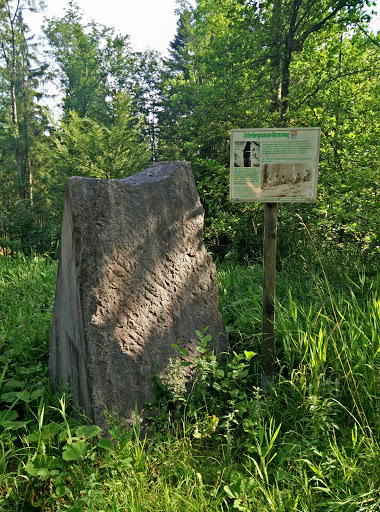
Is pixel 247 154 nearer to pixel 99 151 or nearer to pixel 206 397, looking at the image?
pixel 206 397

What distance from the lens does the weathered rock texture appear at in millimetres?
2113

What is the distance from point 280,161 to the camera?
2.52 m

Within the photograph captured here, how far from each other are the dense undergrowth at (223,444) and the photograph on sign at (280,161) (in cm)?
97

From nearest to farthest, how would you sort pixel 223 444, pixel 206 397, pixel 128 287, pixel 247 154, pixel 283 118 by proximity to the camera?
pixel 223 444, pixel 128 287, pixel 206 397, pixel 247 154, pixel 283 118

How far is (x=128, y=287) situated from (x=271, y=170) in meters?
1.28

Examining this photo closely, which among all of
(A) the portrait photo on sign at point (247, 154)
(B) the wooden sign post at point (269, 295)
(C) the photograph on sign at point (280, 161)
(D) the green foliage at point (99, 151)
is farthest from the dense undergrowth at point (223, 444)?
(D) the green foliage at point (99, 151)

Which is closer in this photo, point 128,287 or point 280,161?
point 128,287

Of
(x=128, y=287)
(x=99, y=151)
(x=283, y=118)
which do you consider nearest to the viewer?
(x=128, y=287)

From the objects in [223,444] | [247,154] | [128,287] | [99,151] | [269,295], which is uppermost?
[99,151]

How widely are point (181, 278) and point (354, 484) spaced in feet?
5.02

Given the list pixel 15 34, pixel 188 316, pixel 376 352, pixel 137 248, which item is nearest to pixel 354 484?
pixel 376 352

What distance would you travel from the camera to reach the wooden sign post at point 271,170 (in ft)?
8.22

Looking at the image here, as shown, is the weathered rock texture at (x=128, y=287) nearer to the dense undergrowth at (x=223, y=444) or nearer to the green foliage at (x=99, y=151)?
A: the dense undergrowth at (x=223, y=444)

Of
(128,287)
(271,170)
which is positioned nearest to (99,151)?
(271,170)
